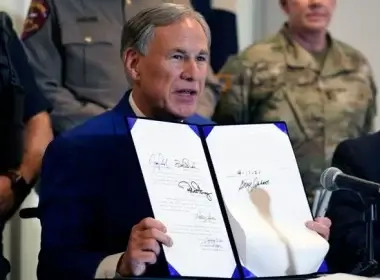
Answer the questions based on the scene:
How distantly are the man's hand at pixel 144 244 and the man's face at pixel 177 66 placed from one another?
0.38m

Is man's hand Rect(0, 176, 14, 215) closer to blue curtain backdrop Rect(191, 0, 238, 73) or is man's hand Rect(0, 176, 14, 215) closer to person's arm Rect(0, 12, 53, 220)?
person's arm Rect(0, 12, 53, 220)

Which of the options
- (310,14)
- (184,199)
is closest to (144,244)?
(184,199)

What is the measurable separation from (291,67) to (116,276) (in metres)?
1.41

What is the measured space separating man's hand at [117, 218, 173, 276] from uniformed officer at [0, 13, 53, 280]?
0.57 metres

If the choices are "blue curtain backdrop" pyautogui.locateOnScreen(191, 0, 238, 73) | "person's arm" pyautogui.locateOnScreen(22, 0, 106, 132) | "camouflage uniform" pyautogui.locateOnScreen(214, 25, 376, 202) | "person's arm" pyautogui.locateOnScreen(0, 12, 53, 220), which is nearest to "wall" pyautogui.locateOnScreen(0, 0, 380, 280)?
"blue curtain backdrop" pyautogui.locateOnScreen(191, 0, 238, 73)

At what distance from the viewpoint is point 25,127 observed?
2240 millimetres

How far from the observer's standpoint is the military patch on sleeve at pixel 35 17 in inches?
97.7

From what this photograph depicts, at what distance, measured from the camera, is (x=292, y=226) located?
1650mm

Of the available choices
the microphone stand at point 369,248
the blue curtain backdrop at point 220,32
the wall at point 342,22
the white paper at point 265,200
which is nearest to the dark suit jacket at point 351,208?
the microphone stand at point 369,248

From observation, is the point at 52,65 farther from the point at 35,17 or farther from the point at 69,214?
the point at 69,214

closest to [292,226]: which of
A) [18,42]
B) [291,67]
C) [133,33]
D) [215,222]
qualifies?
[215,222]

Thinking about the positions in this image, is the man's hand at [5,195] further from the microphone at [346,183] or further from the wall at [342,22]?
the wall at [342,22]

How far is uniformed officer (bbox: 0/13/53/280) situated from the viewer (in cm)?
210

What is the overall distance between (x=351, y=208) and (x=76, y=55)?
2.99 ft
